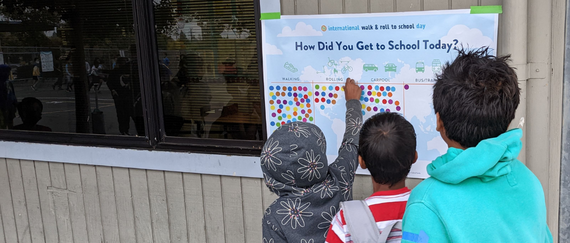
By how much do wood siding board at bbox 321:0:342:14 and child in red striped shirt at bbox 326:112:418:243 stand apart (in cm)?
92

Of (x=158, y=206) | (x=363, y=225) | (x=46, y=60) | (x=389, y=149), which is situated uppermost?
(x=46, y=60)

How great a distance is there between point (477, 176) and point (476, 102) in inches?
7.4

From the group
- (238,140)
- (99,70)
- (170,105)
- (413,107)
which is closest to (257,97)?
(238,140)

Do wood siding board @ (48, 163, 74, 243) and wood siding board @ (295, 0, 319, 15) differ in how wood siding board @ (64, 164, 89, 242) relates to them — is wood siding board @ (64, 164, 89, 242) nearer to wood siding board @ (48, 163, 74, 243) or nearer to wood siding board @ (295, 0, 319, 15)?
wood siding board @ (48, 163, 74, 243)

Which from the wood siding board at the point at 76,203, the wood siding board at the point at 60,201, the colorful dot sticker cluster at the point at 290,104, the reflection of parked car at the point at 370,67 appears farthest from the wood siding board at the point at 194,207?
the reflection of parked car at the point at 370,67

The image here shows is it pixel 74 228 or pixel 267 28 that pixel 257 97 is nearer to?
pixel 267 28

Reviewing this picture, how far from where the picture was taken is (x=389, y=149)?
158 cm

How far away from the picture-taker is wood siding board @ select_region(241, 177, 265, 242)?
2.77 metres

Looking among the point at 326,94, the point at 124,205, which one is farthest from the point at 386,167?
the point at 124,205

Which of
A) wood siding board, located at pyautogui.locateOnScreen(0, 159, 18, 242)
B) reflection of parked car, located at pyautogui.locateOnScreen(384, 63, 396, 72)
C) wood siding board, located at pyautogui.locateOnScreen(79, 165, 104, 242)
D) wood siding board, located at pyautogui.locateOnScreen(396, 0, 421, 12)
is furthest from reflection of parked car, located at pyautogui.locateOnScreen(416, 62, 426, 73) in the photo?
wood siding board, located at pyautogui.locateOnScreen(0, 159, 18, 242)

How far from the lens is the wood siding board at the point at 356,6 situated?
91.7 inches

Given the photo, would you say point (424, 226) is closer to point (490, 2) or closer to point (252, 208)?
point (490, 2)

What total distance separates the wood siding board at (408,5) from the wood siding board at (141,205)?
1.81 metres

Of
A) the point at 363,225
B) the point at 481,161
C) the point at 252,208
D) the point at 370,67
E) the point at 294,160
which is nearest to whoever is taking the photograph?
the point at 481,161
